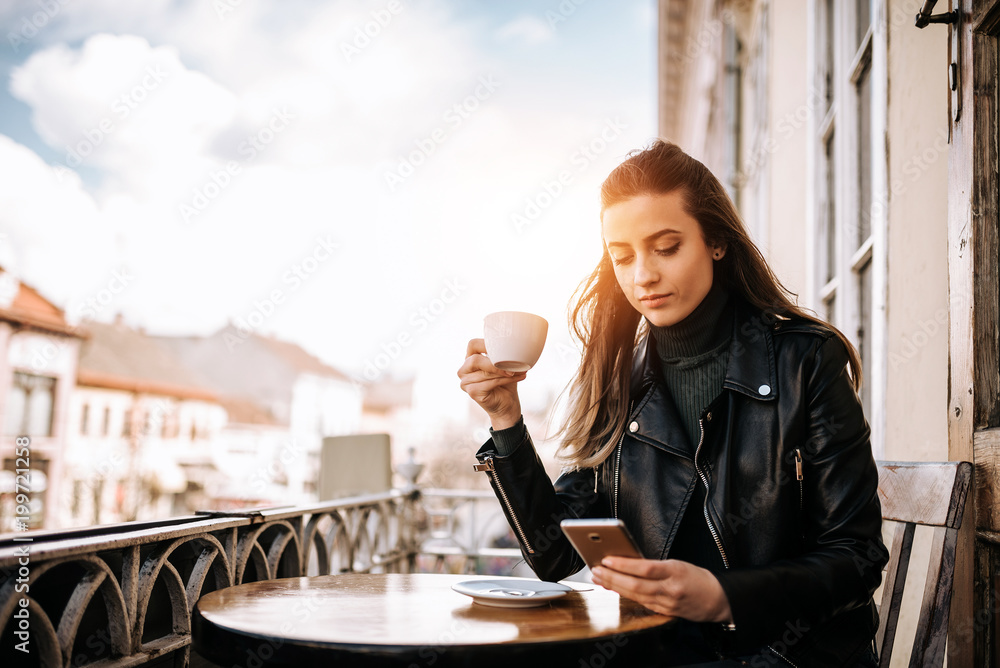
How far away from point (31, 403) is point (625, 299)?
4198 centimetres

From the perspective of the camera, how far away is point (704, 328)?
1.73 m

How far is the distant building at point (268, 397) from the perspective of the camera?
4597 centimetres

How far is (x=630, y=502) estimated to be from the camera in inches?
65.0

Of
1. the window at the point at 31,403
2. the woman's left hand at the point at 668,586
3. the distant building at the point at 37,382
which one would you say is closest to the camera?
the woman's left hand at the point at 668,586

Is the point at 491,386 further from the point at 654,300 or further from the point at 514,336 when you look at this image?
the point at 654,300

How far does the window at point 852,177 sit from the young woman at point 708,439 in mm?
1073

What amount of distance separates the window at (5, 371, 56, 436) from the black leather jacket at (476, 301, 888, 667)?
39772 millimetres

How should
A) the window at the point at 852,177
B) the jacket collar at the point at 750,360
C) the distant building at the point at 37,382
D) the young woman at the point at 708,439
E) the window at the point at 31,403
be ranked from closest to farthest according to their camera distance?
the young woman at the point at 708,439, the jacket collar at the point at 750,360, the window at the point at 852,177, the distant building at the point at 37,382, the window at the point at 31,403

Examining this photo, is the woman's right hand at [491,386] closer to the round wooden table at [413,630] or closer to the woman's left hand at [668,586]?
the round wooden table at [413,630]

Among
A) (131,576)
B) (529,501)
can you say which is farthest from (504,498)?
(131,576)

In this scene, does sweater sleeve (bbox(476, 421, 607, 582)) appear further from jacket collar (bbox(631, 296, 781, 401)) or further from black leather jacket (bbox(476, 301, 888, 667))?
jacket collar (bbox(631, 296, 781, 401))

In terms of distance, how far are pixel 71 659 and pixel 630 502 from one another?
3.73 ft

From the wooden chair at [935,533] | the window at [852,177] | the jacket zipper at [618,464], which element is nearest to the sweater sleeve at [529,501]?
the jacket zipper at [618,464]

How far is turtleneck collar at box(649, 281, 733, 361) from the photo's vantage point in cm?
173
